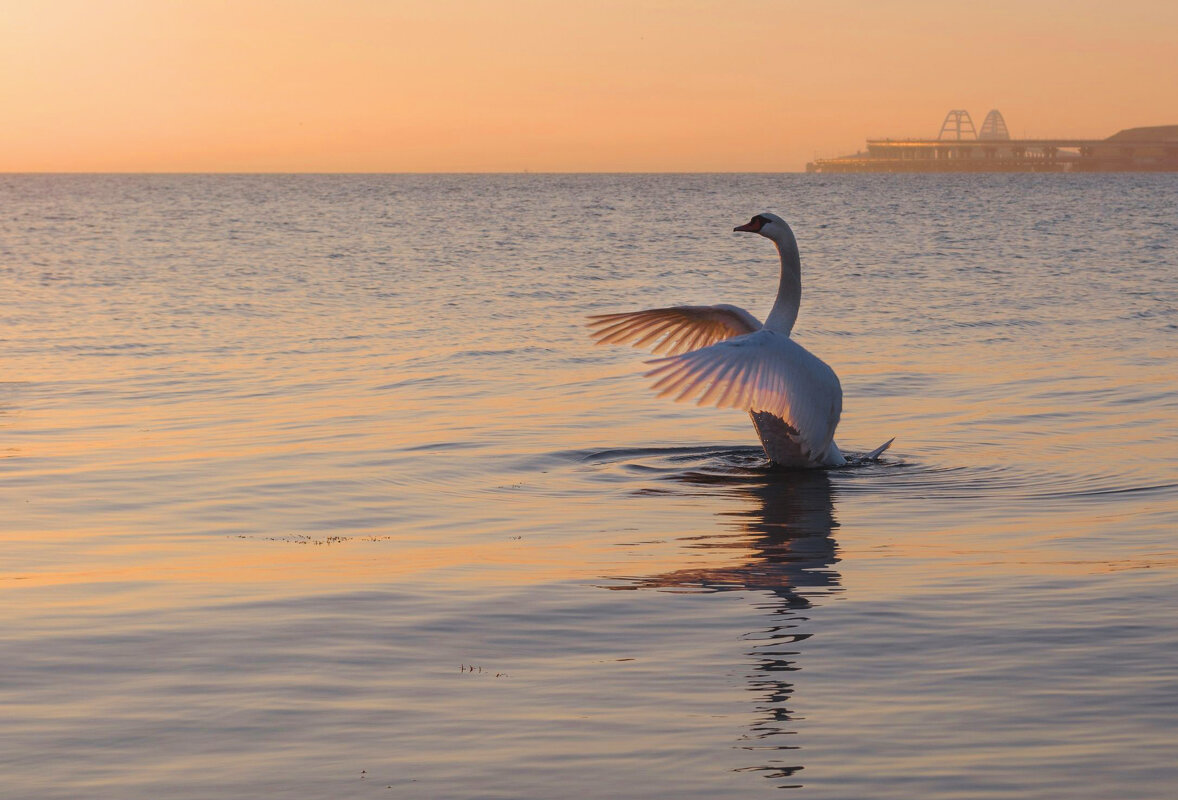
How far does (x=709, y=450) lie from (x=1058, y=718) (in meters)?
7.63

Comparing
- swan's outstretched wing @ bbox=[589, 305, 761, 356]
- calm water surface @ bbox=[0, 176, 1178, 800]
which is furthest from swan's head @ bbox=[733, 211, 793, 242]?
calm water surface @ bbox=[0, 176, 1178, 800]

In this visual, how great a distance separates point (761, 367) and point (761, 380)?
0.40ft

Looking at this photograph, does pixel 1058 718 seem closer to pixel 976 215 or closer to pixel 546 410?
pixel 546 410

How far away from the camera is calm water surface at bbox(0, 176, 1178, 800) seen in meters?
5.15

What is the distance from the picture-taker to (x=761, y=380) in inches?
384

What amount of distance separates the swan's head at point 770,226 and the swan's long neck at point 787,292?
0.03m

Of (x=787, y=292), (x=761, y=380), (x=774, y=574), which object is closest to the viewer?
(x=774, y=574)

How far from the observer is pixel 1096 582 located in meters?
7.68

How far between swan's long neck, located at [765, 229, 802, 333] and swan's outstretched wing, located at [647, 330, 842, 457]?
0.83 m

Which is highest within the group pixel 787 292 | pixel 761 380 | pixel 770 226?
pixel 770 226

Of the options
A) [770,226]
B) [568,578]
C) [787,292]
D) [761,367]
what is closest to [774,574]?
[568,578]

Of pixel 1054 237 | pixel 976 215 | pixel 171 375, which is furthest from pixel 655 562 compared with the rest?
pixel 976 215

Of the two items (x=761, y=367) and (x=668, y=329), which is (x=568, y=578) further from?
(x=668, y=329)

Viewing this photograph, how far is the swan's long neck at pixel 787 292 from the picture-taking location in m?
11.8
